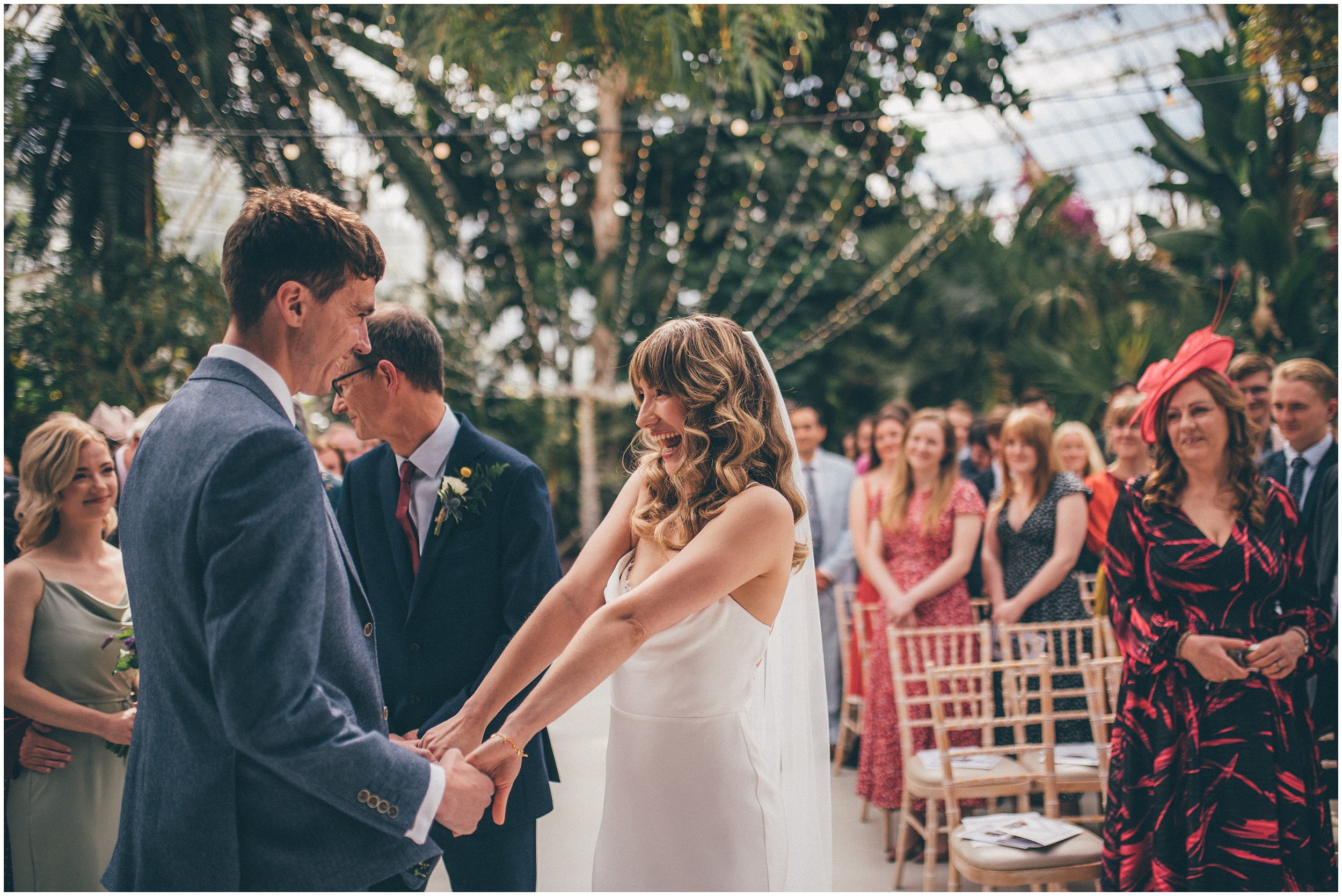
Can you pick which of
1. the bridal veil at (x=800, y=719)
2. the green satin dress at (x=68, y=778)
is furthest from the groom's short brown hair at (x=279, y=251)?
the green satin dress at (x=68, y=778)

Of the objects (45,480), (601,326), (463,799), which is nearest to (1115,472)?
(463,799)

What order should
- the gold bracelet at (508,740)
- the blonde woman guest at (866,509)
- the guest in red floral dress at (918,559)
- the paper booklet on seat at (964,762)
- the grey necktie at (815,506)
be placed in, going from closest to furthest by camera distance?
the gold bracelet at (508,740)
the paper booklet on seat at (964,762)
the guest in red floral dress at (918,559)
the blonde woman guest at (866,509)
the grey necktie at (815,506)

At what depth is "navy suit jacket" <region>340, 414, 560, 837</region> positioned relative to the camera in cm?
221

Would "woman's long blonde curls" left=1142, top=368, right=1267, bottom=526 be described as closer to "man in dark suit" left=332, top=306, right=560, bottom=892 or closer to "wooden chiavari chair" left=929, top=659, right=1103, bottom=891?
"wooden chiavari chair" left=929, top=659, right=1103, bottom=891

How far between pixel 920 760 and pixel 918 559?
1.20 m

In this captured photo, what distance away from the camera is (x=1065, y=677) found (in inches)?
170

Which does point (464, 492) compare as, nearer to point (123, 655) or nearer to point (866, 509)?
point (123, 655)

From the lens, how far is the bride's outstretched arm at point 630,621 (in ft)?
5.83

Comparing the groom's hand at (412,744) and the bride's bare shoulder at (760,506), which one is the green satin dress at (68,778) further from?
the bride's bare shoulder at (760,506)

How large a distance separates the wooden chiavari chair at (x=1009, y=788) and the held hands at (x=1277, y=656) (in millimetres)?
679

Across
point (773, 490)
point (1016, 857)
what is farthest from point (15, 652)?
point (1016, 857)

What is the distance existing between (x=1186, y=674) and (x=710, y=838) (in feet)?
5.80

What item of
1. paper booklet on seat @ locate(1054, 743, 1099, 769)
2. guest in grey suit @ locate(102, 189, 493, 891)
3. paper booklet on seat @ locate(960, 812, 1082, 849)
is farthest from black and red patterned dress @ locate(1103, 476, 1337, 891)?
guest in grey suit @ locate(102, 189, 493, 891)

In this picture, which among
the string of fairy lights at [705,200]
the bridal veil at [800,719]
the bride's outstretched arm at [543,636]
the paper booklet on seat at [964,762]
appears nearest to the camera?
the bride's outstretched arm at [543,636]
